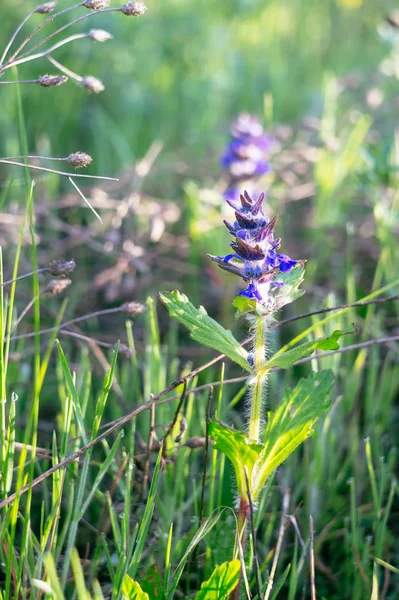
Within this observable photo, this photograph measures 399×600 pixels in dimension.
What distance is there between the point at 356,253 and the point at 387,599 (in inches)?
69.5

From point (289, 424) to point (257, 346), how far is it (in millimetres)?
158

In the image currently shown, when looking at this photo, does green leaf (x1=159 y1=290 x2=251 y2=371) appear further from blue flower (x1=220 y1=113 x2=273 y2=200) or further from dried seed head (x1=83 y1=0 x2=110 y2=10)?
blue flower (x1=220 y1=113 x2=273 y2=200)

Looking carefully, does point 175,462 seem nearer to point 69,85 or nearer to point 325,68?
point 69,85

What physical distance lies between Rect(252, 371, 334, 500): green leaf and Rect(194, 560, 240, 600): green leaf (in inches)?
6.3

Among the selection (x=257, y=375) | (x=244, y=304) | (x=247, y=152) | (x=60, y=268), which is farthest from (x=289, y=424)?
(x=247, y=152)

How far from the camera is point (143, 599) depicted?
1.08 m

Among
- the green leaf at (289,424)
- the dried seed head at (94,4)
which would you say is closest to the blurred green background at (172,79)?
the dried seed head at (94,4)

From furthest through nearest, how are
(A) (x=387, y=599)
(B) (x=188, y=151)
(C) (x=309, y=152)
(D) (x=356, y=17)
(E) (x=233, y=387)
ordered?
(D) (x=356, y=17)
(B) (x=188, y=151)
(C) (x=309, y=152)
(E) (x=233, y=387)
(A) (x=387, y=599)

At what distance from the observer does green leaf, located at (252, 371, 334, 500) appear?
3.92ft

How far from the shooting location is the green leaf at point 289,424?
1.20 m

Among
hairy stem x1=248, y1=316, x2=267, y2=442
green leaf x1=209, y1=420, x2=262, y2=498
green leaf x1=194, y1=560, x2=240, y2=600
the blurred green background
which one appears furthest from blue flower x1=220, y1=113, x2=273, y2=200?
green leaf x1=194, y1=560, x2=240, y2=600

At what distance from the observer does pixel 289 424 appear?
1.21 metres

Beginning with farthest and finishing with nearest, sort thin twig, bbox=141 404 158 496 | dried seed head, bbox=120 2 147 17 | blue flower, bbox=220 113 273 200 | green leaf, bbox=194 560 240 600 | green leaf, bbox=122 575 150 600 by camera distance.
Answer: blue flower, bbox=220 113 273 200 → thin twig, bbox=141 404 158 496 → dried seed head, bbox=120 2 147 17 → green leaf, bbox=194 560 240 600 → green leaf, bbox=122 575 150 600

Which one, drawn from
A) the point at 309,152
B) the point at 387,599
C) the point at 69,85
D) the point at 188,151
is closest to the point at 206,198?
the point at 309,152
